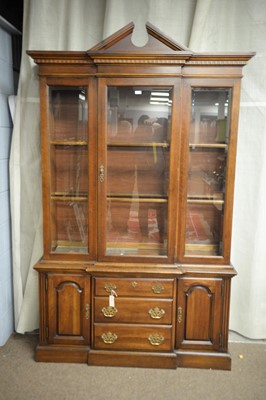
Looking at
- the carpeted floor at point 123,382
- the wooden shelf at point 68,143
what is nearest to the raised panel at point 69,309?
the carpeted floor at point 123,382

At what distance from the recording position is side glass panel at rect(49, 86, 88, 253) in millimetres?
2076

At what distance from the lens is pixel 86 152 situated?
6.83 ft

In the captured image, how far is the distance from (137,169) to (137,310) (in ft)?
2.79

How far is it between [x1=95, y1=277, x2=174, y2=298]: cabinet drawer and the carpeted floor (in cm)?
47

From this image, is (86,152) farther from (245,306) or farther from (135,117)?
(245,306)

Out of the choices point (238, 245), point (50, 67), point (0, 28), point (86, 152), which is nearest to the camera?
point (50, 67)

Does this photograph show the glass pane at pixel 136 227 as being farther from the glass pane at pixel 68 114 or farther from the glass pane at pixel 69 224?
the glass pane at pixel 68 114

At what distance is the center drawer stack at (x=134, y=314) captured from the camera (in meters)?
2.09

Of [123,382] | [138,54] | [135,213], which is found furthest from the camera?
[135,213]

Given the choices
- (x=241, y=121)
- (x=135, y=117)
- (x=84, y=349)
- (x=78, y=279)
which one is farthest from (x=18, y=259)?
(x=241, y=121)

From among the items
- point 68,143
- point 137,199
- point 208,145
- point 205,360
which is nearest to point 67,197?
point 68,143

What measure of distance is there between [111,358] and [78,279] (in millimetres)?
523

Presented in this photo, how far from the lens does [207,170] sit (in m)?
2.16

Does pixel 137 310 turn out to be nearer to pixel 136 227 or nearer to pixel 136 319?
pixel 136 319
